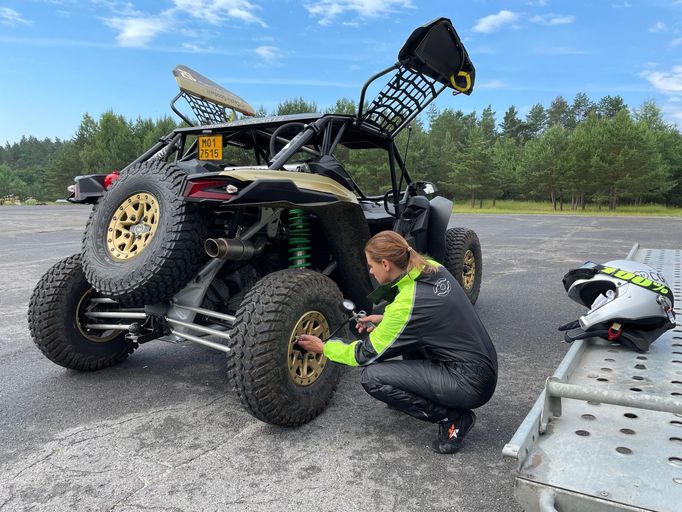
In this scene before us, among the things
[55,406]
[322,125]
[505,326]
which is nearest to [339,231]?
[322,125]

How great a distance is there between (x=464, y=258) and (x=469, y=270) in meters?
0.38

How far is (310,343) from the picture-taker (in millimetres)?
2922

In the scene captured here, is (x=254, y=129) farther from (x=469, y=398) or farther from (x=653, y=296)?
(x=653, y=296)

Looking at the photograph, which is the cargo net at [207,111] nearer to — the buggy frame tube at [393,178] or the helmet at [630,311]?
the buggy frame tube at [393,178]

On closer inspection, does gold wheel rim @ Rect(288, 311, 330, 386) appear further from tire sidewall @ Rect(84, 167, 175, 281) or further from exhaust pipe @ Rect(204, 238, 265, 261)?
tire sidewall @ Rect(84, 167, 175, 281)

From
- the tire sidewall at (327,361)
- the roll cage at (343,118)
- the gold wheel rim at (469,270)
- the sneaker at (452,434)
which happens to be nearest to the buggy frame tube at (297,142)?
the roll cage at (343,118)

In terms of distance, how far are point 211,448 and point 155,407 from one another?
0.73 meters

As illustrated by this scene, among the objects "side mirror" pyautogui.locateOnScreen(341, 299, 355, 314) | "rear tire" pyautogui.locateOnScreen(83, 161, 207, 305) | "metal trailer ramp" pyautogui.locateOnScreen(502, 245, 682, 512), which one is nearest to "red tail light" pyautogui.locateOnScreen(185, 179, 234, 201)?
"rear tire" pyautogui.locateOnScreen(83, 161, 207, 305)

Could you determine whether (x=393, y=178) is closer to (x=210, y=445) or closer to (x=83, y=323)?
(x=83, y=323)

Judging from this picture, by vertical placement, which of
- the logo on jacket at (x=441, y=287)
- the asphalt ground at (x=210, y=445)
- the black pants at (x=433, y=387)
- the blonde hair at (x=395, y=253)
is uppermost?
the blonde hair at (x=395, y=253)

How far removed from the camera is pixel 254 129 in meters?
4.09

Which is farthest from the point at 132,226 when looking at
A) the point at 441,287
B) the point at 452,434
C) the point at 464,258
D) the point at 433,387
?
the point at 464,258

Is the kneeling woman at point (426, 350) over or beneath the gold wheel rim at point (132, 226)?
beneath

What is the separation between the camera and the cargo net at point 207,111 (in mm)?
4711
